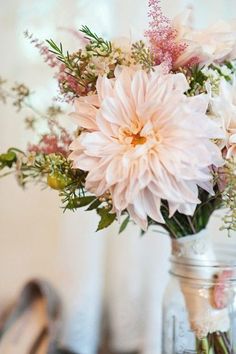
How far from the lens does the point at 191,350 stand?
626 mm

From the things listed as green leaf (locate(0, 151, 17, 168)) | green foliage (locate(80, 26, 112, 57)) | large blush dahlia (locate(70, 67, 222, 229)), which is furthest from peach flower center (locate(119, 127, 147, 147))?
green leaf (locate(0, 151, 17, 168))

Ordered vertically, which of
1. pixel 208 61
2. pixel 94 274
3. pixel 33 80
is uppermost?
pixel 33 80

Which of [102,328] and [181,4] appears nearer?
[181,4]

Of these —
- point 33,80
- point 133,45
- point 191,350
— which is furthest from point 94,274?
point 133,45

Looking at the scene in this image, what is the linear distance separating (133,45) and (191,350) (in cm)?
43

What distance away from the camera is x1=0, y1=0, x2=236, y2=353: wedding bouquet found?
0.47 m

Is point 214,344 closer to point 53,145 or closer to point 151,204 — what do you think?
point 151,204

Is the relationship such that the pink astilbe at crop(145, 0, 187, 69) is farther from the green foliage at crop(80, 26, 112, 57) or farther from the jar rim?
the jar rim

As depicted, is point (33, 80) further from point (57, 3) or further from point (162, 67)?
point (162, 67)

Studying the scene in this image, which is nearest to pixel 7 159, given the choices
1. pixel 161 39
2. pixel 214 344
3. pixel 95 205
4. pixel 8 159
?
pixel 8 159

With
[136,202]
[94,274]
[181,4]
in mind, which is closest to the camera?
[136,202]

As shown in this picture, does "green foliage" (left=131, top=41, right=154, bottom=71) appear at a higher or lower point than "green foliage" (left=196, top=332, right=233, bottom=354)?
higher

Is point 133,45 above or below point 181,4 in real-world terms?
below

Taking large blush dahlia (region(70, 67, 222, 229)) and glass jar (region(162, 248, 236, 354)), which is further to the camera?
glass jar (region(162, 248, 236, 354))
